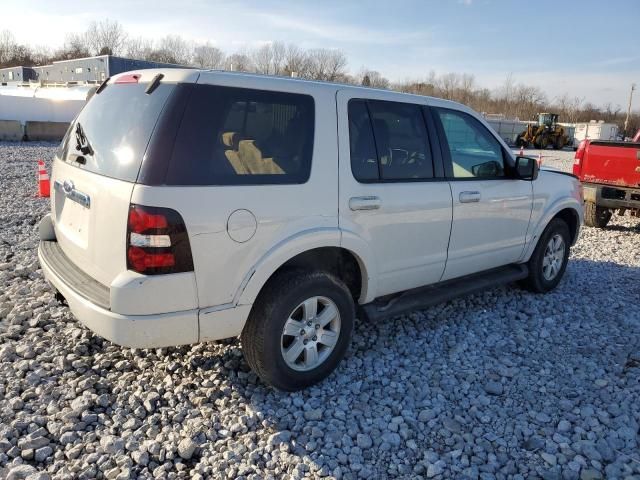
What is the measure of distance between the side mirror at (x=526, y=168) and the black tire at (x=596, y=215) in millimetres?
4872

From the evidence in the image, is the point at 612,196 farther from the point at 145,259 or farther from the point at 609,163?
the point at 145,259

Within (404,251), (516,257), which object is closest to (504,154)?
(516,257)

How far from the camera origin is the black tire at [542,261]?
5184mm

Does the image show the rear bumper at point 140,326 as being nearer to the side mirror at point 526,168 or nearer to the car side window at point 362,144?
the car side window at point 362,144

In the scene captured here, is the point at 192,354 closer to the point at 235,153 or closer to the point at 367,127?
the point at 235,153

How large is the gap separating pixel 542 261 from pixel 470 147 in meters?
1.70

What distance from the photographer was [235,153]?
2.91 metres

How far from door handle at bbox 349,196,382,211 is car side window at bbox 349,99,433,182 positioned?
143 millimetres

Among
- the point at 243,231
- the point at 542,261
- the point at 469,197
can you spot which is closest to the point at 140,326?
the point at 243,231

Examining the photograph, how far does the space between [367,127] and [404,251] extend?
952 mm

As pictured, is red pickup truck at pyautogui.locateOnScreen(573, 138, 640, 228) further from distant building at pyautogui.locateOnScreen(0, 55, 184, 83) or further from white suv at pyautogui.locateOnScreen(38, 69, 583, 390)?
distant building at pyautogui.locateOnScreen(0, 55, 184, 83)

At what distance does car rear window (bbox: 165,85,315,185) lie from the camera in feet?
8.96

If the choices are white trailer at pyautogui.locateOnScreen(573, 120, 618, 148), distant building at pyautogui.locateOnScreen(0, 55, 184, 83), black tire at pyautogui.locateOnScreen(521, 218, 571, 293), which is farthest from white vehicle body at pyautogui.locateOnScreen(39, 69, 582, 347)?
white trailer at pyautogui.locateOnScreen(573, 120, 618, 148)

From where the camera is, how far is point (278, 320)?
308cm
